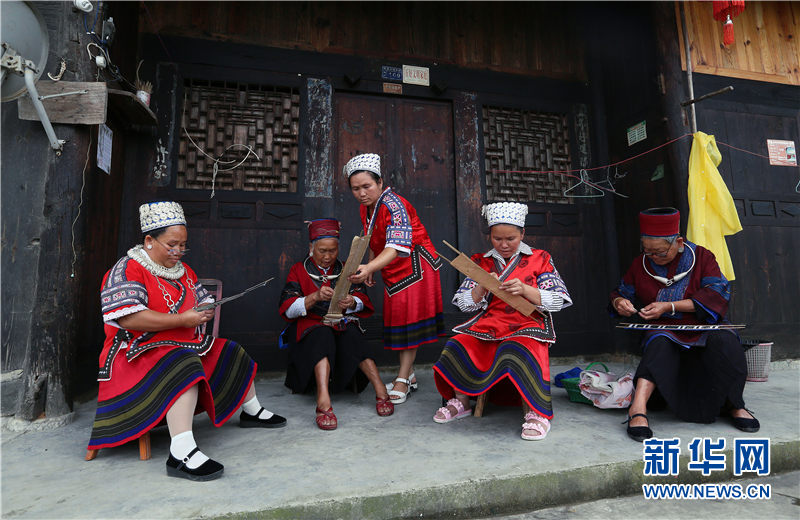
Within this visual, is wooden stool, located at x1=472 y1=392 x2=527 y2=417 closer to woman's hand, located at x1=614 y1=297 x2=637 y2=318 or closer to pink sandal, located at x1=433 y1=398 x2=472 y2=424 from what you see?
pink sandal, located at x1=433 y1=398 x2=472 y2=424

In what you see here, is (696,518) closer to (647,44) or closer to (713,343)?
(713,343)

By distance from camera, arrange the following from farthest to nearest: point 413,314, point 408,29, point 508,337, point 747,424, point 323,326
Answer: point 408,29 < point 413,314 < point 323,326 < point 508,337 < point 747,424

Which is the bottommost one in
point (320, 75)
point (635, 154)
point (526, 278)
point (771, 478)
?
point (771, 478)

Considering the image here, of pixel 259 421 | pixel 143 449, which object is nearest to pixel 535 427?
pixel 259 421

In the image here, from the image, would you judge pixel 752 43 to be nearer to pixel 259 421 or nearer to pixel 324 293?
pixel 324 293

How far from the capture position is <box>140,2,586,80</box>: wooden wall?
4238 millimetres

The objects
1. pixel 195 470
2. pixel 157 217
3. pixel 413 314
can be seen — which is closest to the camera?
pixel 195 470

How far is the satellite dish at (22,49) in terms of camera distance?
242 centimetres

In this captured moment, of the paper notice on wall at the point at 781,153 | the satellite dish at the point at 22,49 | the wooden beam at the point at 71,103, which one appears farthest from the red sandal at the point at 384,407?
the paper notice on wall at the point at 781,153

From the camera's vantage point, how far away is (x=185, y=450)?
1975 mm

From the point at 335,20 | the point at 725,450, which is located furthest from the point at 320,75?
the point at 725,450

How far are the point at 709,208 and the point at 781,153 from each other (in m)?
1.63

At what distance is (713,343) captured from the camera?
2.64 m

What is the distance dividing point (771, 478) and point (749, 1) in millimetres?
5195
